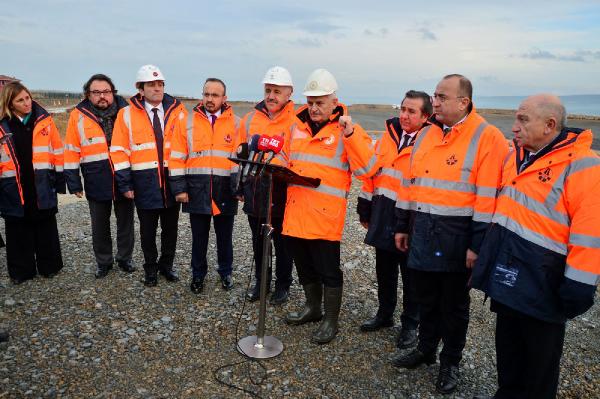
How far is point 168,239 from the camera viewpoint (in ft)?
20.5

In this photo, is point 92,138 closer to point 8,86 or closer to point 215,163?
point 8,86

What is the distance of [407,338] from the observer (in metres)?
4.84

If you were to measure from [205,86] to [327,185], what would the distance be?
82.5 inches

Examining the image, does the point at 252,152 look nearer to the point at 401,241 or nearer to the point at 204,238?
the point at 401,241

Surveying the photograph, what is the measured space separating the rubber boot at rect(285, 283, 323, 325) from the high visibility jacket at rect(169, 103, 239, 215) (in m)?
1.48

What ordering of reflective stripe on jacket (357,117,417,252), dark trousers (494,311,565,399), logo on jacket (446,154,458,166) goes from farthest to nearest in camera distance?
reflective stripe on jacket (357,117,417,252)
logo on jacket (446,154,458,166)
dark trousers (494,311,565,399)

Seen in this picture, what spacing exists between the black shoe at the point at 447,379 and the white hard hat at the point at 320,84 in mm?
2741

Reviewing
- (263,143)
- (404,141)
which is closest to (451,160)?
(404,141)

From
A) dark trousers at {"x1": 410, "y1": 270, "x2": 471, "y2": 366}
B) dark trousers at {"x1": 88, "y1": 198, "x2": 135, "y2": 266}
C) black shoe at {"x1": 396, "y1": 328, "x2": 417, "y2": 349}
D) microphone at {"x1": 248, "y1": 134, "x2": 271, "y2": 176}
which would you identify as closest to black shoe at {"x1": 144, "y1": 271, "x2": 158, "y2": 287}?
dark trousers at {"x1": 88, "y1": 198, "x2": 135, "y2": 266}

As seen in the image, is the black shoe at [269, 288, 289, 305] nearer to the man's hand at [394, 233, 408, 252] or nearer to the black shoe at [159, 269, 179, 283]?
the black shoe at [159, 269, 179, 283]

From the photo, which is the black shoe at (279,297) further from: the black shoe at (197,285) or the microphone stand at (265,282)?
the black shoe at (197,285)

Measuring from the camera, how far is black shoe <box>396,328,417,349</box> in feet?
15.8

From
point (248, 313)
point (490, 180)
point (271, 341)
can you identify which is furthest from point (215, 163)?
point (490, 180)

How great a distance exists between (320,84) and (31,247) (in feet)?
15.2
